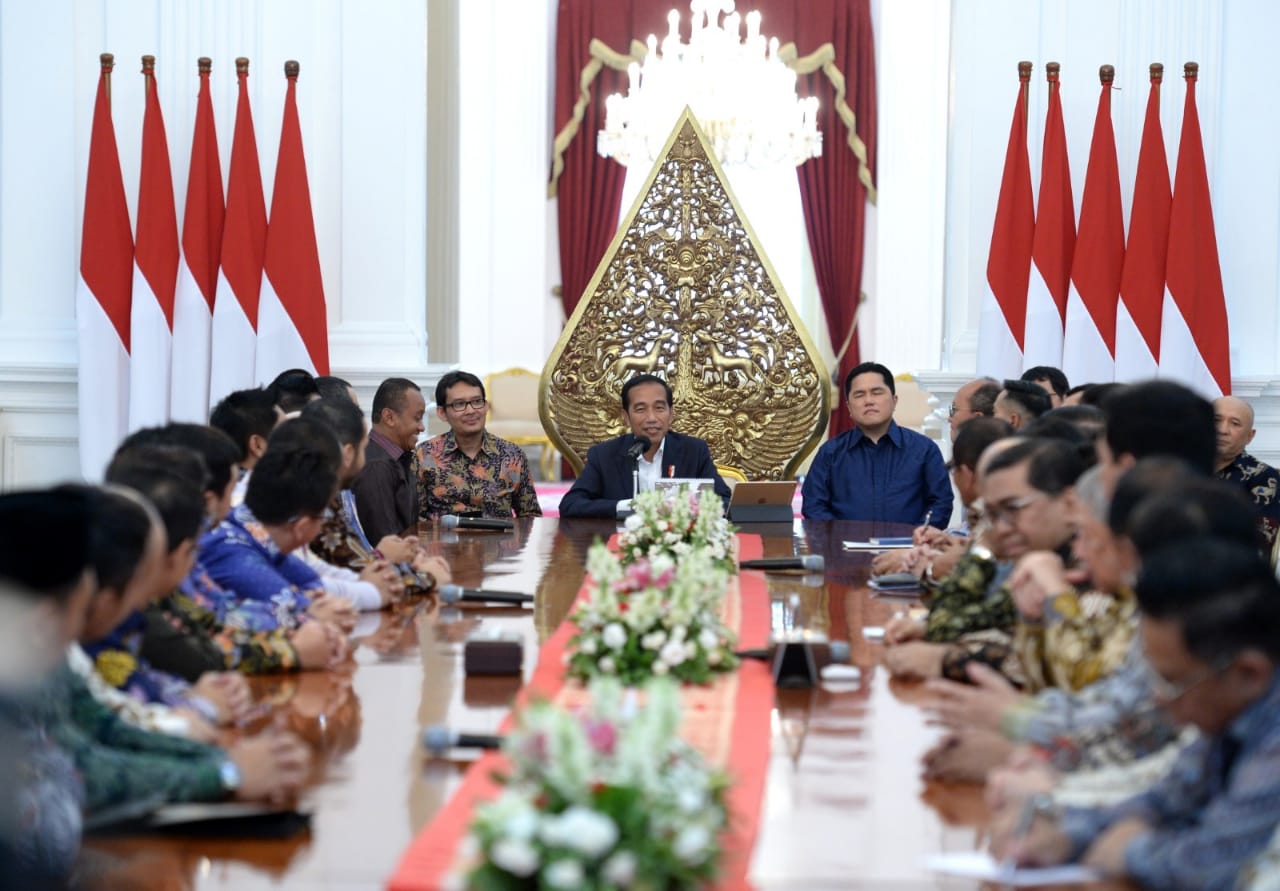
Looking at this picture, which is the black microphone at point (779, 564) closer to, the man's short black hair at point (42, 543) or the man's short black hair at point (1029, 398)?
the man's short black hair at point (1029, 398)

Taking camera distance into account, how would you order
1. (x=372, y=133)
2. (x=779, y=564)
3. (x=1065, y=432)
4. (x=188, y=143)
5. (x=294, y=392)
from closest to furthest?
(x=1065, y=432), (x=779, y=564), (x=294, y=392), (x=188, y=143), (x=372, y=133)

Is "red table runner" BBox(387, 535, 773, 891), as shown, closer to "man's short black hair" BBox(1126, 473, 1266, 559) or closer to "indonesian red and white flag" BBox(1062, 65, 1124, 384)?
"man's short black hair" BBox(1126, 473, 1266, 559)

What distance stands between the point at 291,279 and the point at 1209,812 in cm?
605

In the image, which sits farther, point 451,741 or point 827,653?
point 827,653

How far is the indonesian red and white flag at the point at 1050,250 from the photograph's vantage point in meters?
7.16

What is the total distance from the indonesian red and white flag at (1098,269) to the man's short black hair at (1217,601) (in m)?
5.53

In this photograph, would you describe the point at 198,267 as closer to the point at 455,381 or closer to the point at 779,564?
the point at 455,381

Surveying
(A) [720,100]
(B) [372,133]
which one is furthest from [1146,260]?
(A) [720,100]

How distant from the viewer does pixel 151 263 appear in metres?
7.19

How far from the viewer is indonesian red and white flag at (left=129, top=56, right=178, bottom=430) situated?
716cm

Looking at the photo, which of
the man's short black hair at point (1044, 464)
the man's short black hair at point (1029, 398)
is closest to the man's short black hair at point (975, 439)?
the man's short black hair at point (1044, 464)

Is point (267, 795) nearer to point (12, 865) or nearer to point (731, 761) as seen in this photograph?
point (731, 761)

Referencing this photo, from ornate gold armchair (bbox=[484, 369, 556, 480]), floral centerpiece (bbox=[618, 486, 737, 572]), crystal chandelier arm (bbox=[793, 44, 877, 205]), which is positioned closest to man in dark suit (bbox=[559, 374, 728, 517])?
floral centerpiece (bbox=[618, 486, 737, 572])

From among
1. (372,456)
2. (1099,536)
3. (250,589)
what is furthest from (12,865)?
(372,456)
